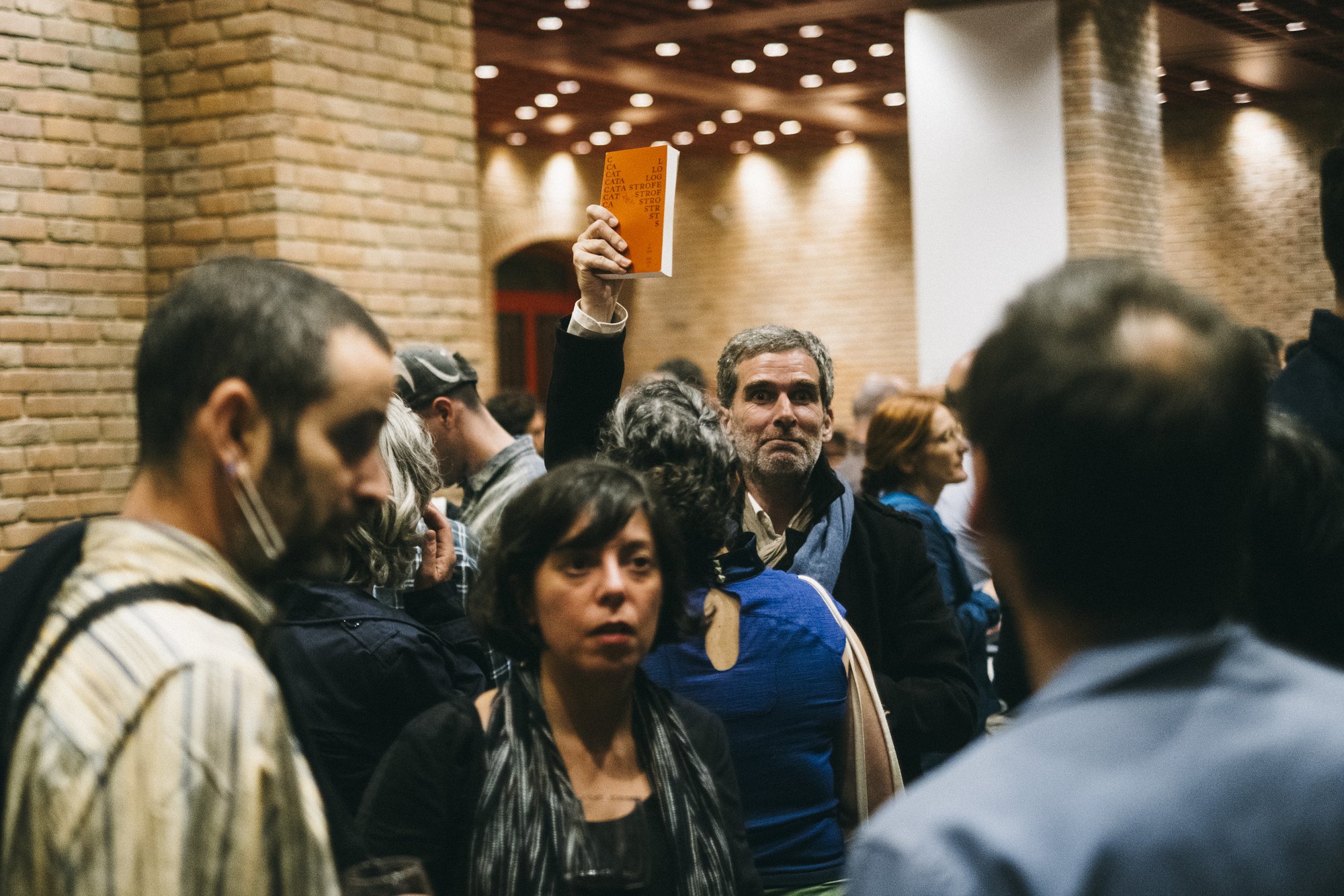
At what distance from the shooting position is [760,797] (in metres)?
2.26

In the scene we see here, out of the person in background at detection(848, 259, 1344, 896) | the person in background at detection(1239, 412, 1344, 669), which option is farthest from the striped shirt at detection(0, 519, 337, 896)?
the person in background at detection(1239, 412, 1344, 669)

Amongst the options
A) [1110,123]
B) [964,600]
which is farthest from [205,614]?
[1110,123]

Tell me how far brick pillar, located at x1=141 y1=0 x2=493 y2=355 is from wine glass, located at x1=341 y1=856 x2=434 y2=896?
4629 mm

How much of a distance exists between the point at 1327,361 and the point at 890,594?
105 centimetres

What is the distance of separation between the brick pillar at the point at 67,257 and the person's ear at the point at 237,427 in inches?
183

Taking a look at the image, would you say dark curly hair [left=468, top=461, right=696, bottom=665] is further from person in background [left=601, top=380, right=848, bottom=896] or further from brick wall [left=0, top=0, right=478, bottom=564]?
brick wall [left=0, top=0, right=478, bottom=564]

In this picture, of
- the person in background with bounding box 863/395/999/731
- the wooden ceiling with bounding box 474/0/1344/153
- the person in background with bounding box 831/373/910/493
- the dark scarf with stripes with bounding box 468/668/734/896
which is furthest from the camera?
the wooden ceiling with bounding box 474/0/1344/153

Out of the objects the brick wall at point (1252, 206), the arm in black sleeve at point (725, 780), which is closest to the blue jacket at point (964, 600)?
the arm in black sleeve at point (725, 780)

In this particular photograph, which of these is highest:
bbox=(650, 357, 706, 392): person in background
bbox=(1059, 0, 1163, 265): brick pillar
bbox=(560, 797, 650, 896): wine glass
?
bbox=(1059, 0, 1163, 265): brick pillar

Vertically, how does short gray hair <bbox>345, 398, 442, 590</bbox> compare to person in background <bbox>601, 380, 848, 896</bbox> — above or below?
above

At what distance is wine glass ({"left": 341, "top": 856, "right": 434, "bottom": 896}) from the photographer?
126 cm

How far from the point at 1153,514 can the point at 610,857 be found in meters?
1.10

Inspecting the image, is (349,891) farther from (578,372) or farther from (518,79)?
(518,79)

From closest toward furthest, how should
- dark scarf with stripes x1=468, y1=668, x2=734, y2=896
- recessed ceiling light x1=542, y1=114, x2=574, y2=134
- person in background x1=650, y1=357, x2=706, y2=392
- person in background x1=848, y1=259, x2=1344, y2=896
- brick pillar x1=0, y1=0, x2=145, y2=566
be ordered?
person in background x1=848, y1=259, x2=1344, y2=896
dark scarf with stripes x1=468, y1=668, x2=734, y2=896
brick pillar x1=0, y1=0, x2=145, y2=566
person in background x1=650, y1=357, x2=706, y2=392
recessed ceiling light x1=542, y1=114, x2=574, y2=134
